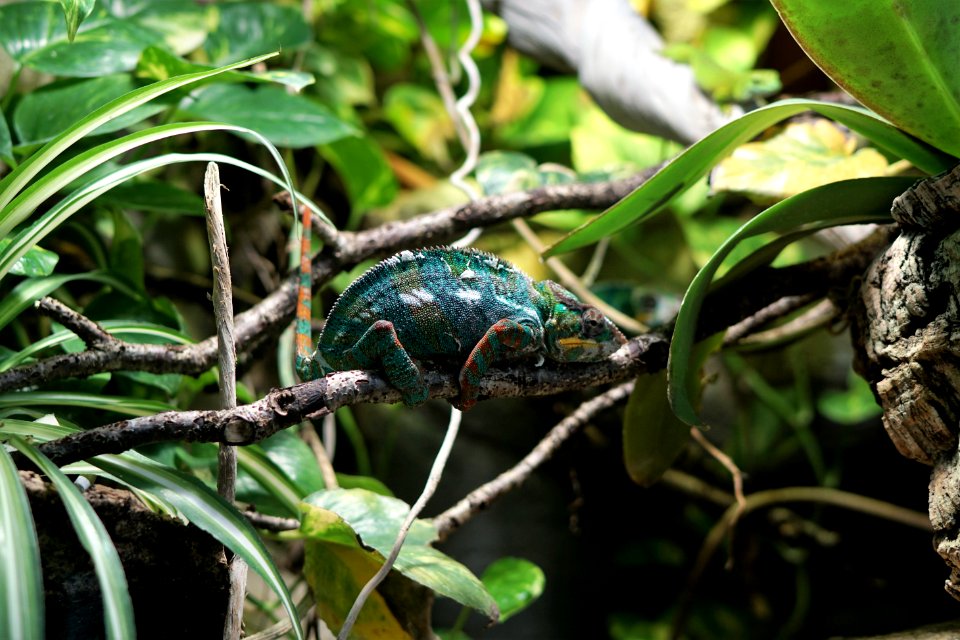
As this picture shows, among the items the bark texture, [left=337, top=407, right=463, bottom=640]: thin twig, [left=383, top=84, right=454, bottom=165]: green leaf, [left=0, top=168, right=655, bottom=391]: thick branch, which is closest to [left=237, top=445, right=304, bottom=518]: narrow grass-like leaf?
[left=0, top=168, right=655, bottom=391]: thick branch

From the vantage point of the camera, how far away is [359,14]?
297 cm

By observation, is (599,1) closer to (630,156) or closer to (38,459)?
(630,156)

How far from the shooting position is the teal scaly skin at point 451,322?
128 centimetres

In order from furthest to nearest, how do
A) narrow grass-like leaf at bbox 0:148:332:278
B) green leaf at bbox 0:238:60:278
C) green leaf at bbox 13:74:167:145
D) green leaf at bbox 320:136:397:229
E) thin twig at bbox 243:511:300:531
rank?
green leaf at bbox 320:136:397:229, green leaf at bbox 13:74:167:145, thin twig at bbox 243:511:300:531, green leaf at bbox 0:238:60:278, narrow grass-like leaf at bbox 0:148:332:278

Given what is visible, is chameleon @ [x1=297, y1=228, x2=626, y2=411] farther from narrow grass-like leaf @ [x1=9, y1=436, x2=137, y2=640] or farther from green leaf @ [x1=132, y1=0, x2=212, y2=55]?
green leaf @ [x1=132, y1=0, x2=212, y2=55]

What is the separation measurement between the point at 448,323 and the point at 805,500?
1.95 meters

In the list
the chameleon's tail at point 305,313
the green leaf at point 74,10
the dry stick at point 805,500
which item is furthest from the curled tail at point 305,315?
the dry stick at point 805,500

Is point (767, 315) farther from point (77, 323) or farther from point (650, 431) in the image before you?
point (77, 323)

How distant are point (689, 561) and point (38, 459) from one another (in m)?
2.63

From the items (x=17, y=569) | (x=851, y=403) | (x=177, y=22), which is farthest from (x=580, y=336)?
(x=851, y=403)

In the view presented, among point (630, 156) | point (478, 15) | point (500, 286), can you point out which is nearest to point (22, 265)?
point (500, 286)

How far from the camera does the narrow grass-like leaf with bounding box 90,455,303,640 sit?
1.01m

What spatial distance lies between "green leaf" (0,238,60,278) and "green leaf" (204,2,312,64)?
3.18 ft

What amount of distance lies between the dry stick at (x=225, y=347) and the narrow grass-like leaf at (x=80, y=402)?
0.69 ft
